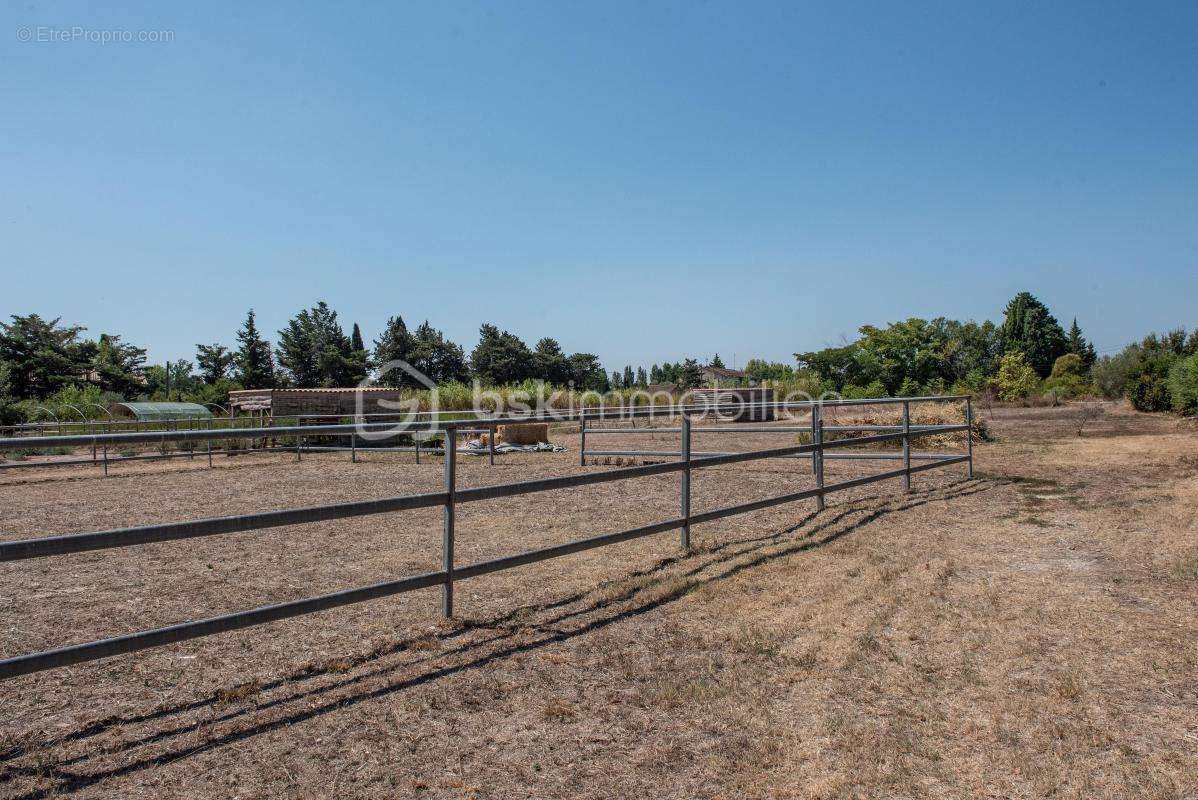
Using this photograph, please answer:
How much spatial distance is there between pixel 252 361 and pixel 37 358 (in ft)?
56.4

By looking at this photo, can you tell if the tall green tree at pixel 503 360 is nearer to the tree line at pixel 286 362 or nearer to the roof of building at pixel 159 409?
the tree line at pixel 286 362

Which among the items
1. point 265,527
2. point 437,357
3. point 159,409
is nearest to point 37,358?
point 159,409

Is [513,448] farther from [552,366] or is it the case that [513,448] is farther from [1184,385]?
[552,366]

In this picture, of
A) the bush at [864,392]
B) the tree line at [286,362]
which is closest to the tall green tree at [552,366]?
the tree line at [286,362]

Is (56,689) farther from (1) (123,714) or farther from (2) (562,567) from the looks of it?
(2) (562,567)

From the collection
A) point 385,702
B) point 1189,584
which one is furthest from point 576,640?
point 1189,584

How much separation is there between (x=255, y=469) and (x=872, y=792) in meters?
14.5

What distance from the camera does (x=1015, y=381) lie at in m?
43.1

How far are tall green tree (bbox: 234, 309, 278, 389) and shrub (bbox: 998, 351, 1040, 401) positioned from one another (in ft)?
168

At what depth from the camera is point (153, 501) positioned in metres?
9.49

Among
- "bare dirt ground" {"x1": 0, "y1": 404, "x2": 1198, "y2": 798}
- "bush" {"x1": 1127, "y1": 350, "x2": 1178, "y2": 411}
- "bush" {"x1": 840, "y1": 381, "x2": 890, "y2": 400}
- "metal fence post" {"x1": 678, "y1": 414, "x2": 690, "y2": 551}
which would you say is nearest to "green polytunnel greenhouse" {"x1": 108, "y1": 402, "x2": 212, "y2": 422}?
"bare dirt ground" {"x1": 0, "y1": 404, "x2": 1198, "y2": 798}

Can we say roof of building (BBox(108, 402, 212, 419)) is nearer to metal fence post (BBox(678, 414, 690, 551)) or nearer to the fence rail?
metal fence post (BBox(678, 414, 690, 551))

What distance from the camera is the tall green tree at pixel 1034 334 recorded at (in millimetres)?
63219

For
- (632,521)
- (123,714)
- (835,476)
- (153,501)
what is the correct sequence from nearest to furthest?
(123,714) < (632,521) < (153,501) < (835,476)
